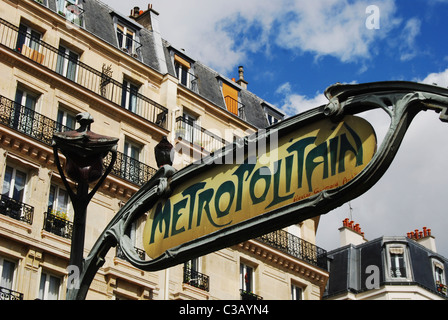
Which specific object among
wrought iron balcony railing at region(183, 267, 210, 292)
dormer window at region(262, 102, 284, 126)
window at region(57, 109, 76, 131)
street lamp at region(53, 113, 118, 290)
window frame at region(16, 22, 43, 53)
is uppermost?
dormer window at region(262, 102, 284, 126)

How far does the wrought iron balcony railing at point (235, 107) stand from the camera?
31870 millimetres

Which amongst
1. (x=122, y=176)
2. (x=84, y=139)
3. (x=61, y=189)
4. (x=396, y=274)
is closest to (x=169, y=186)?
(x=84, y=139)

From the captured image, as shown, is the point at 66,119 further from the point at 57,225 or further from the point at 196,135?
the point at 196,135

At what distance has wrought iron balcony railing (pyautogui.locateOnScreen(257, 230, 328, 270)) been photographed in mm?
29859

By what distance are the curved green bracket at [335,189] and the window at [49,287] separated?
16.5 m

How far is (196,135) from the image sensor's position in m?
28.8

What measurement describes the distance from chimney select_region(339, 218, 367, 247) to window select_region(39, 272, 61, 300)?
22.7 m

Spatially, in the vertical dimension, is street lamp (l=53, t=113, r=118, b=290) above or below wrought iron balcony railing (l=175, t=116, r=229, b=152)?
below

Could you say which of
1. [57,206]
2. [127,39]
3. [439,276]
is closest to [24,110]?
[57,206]

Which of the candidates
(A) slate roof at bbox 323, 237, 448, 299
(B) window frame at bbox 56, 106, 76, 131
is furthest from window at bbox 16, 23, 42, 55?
(A) slate roof at bbox 323, 237, 448, 299

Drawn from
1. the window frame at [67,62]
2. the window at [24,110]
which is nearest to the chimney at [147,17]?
the window frame at [67,62]

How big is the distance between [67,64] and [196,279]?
845 centimetres

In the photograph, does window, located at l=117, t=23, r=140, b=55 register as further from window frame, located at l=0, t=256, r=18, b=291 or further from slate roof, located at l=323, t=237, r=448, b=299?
slate roof, located at l=323, t=237, r=448, b=299

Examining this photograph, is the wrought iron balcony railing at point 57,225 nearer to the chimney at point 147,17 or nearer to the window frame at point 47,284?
the window frame at point 47,284
